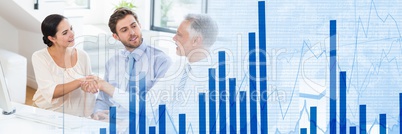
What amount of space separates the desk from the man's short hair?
0.34 metres

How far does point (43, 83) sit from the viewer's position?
6.78 ft

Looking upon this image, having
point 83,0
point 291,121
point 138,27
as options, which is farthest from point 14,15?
point 291,121

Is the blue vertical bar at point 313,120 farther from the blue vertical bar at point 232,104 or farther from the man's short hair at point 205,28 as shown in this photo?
the man's short hair at point 205,28

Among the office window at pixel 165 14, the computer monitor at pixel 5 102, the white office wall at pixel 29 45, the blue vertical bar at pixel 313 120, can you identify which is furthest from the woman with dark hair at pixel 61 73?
the white office wall at pixel 29 45

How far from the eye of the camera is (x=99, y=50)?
174cm

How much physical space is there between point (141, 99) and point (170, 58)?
131 millimetres

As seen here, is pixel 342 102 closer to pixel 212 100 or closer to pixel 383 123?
pixel 383 123

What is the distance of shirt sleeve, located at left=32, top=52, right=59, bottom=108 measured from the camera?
1986mm

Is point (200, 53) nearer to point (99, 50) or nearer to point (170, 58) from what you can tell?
point (170, 58)

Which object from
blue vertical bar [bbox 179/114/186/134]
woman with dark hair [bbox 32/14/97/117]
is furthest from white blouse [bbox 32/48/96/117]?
blue vertical bar [bbox 179/114/186/134]

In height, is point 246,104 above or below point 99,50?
below

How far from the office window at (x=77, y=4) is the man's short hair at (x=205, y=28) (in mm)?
3202

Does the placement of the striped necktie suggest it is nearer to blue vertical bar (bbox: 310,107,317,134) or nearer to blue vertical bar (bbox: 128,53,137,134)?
blue vertical bar (bbox: 128,53,137,134)

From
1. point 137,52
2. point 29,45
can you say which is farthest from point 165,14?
point 137,52
